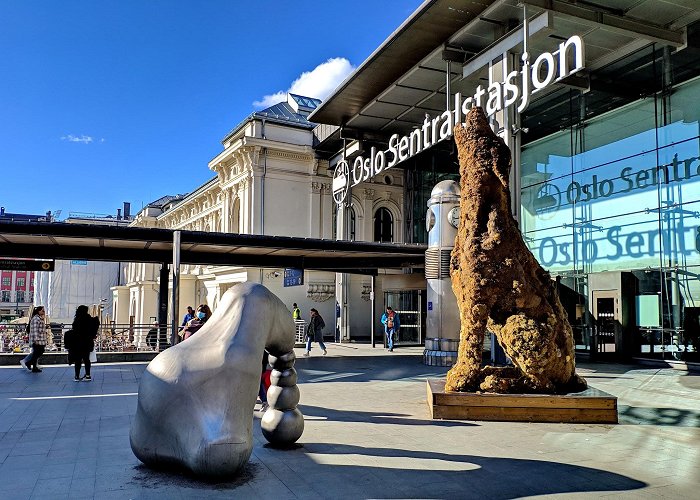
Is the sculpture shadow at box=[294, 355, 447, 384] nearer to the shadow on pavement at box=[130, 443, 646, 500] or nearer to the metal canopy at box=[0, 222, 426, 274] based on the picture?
the metal canopy at box=[0, 222, 426, 274]

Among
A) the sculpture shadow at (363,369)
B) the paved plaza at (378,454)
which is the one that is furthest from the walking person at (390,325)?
the paved plaza at (378,454)

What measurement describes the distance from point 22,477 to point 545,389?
22.2 ft

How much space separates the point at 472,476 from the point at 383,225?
95.6 ft

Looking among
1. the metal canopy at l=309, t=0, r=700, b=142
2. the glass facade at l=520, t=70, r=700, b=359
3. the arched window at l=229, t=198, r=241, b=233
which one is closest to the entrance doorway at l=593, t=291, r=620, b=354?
the glass facade at l=520, t=70, r=700, b=359

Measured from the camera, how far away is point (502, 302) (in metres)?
8.81

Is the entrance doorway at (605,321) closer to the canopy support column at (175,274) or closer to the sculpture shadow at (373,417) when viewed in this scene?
the sculpture shadow at (373,417)

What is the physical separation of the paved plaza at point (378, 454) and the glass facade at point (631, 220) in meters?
8.31

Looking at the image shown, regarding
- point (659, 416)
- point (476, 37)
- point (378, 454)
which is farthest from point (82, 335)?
point (476, 37)

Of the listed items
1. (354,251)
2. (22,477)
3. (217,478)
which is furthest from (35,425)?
(354,251)

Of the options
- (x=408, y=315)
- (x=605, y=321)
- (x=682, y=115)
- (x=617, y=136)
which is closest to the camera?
(x=682, y=115)

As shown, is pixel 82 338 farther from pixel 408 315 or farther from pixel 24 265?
pixel 408 315

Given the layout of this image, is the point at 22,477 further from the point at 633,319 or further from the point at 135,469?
the point at 633,319

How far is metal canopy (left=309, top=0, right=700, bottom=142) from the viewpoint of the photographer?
16.8 meters

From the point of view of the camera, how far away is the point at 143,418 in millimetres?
5449
